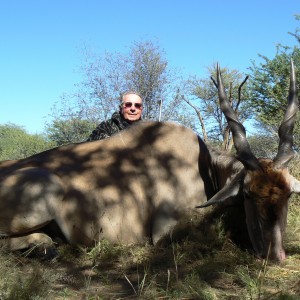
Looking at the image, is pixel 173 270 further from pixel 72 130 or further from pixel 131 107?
pixel 72 130

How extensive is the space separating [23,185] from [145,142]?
3.97 ft

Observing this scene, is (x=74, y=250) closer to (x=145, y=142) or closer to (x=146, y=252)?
(x=146, y=252)

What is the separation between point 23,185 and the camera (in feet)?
12.6

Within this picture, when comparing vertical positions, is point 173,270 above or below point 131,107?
below

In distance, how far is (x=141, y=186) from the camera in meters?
4.23

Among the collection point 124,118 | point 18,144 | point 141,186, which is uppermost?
point 124,118

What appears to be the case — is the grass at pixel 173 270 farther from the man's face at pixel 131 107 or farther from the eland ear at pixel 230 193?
the man's face at pixel 131 107

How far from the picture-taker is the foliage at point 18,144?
20.5 metres

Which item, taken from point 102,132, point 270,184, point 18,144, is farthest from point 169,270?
point 18,144

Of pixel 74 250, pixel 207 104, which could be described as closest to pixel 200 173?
pixel 74 250

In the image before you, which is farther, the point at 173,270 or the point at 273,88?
the point at 273,88

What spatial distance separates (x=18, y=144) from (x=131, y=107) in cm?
2040

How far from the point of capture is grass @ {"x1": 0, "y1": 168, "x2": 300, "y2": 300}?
2648 mm

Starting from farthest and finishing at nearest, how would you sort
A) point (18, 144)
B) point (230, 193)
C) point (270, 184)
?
point (18, 144), point (230, 193), point (270, 184)
